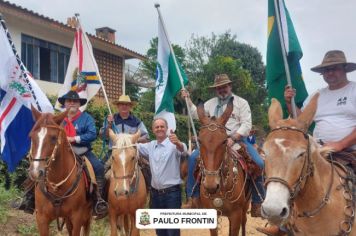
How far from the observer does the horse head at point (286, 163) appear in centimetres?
328

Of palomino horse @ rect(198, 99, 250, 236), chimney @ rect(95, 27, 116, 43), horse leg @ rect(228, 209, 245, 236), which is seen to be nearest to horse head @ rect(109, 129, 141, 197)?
palomino horse @ rect(198, 99, 250, 236)

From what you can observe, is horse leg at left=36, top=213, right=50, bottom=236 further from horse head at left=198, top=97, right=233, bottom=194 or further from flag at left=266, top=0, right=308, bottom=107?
flag at left=266, top=0, right=308, bottom=107

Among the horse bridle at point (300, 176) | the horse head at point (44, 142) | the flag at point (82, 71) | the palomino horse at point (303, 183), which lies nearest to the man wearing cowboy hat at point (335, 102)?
the palomino horse at point (303, 183)

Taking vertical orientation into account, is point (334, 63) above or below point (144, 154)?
above

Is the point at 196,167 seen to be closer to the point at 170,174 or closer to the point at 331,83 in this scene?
the point at 170,174

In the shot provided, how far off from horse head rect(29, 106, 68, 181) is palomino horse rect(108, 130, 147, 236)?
3.07 feet

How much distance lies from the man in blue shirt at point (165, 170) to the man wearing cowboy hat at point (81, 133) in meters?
0.91

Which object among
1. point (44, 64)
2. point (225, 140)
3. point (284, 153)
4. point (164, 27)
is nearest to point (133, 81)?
point (44, 64)

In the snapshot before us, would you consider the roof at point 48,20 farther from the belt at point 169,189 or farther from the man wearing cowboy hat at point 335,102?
the man wearing cowboy hat at point 335,102

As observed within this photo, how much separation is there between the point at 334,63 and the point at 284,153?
1.76 meters

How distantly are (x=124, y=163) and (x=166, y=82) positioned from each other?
211cm

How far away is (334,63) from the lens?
473 centimetres

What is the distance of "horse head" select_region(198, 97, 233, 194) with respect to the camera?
5.68 metres

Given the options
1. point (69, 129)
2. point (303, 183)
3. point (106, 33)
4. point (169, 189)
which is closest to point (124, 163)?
point (169, 189)
